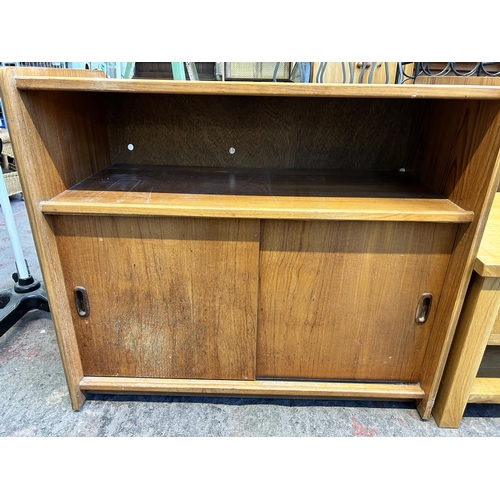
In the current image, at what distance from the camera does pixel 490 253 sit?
0.83 metres

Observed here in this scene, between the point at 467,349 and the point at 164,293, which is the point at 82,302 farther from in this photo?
the point at 467,349

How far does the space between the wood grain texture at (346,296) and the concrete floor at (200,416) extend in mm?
109

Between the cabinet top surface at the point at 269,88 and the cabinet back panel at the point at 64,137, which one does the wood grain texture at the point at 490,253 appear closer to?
the cabinet top surface at the point at 269,88

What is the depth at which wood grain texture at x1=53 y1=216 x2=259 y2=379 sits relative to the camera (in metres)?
0.84

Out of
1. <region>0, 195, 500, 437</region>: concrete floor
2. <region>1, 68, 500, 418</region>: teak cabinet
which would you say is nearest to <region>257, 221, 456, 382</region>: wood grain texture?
<region>1, 68, 500, 418</region>: teak cabinet

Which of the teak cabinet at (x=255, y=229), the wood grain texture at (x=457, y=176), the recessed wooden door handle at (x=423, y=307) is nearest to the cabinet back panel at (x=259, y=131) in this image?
the teak cabinet at (x=255, y=229)

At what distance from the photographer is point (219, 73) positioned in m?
3.11

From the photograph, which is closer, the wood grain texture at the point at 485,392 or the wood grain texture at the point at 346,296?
the wood grain texture at the point at 346,296

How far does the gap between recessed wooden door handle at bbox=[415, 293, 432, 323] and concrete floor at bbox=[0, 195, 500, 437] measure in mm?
304

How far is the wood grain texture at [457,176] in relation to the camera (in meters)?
0.75

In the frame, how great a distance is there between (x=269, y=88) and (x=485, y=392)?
3.14 feet

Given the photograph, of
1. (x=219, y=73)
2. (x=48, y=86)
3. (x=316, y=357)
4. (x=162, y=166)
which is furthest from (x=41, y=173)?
(x=219, y=73)

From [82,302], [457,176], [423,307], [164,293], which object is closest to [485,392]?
[423,307]

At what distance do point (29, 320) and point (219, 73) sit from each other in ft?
8.47
